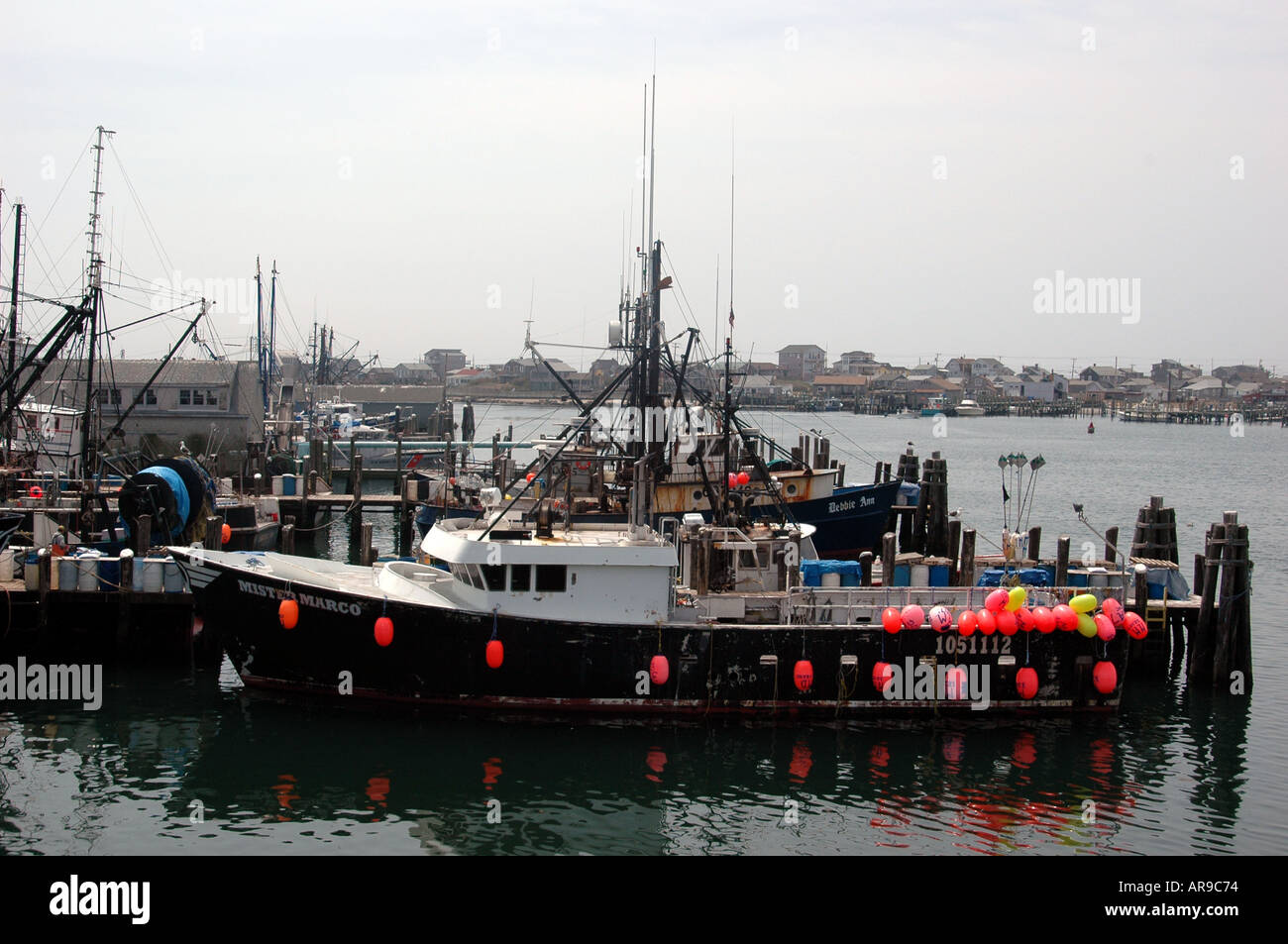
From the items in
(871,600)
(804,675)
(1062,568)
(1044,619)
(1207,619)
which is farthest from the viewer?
(1062,568)

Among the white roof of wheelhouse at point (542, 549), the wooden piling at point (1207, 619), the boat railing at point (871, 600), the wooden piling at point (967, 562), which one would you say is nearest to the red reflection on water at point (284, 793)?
the white roof of wheelhouse at point (542, 549)

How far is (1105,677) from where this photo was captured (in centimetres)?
2156

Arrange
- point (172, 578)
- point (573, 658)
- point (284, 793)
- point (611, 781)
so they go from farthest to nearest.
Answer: point (172, 578), point (573, 658), point (611, 781), point (284, 793)

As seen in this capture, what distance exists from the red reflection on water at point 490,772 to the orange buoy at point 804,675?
547 centimetres

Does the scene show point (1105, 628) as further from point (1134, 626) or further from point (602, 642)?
point (602, 642)

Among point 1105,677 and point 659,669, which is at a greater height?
point 659,669

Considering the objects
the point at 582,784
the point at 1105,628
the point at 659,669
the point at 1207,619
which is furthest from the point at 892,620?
the point at 1207,619

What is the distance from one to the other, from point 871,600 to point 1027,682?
3155 mm

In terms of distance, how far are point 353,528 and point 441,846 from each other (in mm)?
22749

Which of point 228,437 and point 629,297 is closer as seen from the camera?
point 629,297

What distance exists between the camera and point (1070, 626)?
2120 centimetres
